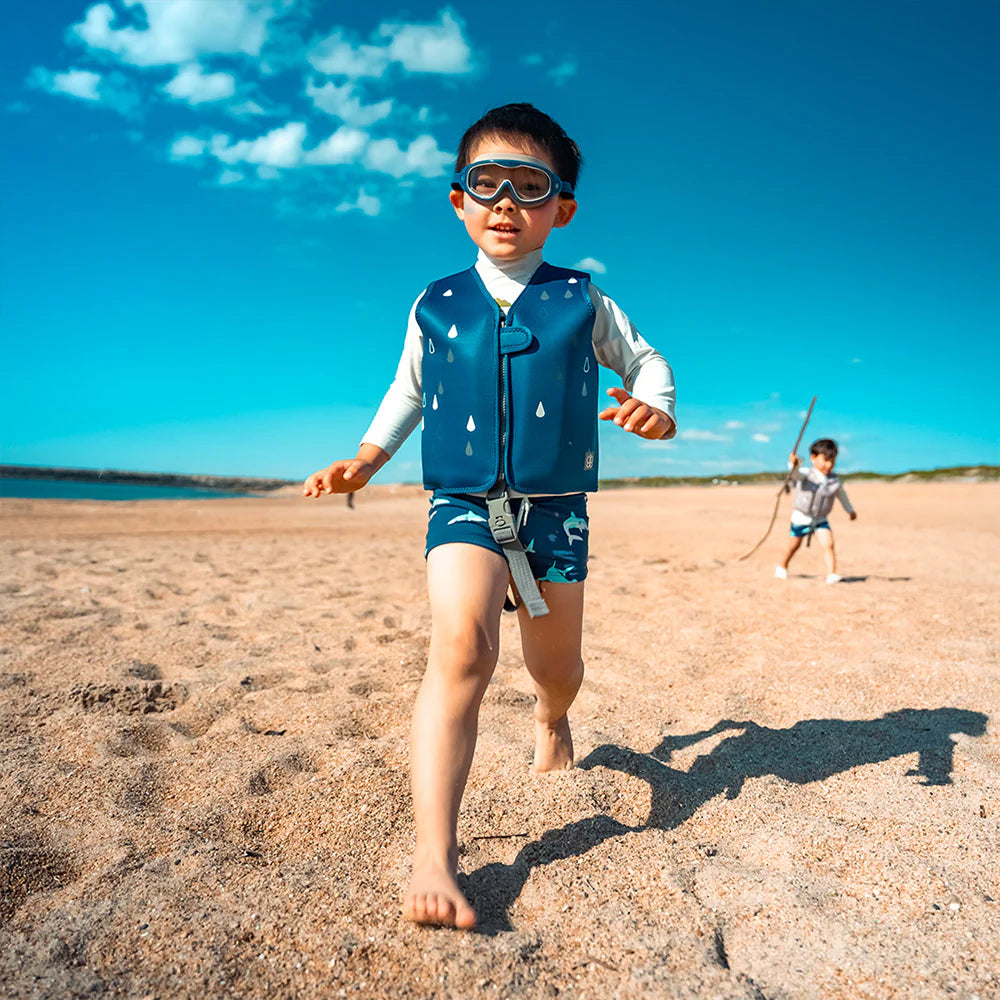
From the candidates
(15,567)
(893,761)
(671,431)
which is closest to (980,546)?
(893,761)

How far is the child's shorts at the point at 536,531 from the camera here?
2.12 m

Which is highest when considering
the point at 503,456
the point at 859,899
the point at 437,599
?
the point at 503,456

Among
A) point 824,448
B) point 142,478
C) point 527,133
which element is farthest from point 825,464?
point 142,478

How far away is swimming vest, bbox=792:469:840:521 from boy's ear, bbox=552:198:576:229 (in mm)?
6299

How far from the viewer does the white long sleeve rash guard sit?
2320mm

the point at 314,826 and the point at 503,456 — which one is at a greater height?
the point at 503,456

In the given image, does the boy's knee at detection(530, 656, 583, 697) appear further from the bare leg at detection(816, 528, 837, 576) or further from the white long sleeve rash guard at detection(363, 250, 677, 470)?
the bare leg at detection(816, 528, 837, 576)

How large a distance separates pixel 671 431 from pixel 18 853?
2.19m

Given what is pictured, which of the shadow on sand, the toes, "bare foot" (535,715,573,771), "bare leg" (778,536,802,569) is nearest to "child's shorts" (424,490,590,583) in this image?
"bare foot" (535,715,573,771)

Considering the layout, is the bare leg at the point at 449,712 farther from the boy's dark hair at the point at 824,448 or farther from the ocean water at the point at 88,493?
the ocean water at the point at 88,493

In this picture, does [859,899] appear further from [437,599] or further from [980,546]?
[980,546]

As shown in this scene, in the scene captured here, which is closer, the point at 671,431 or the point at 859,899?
the point at 859,899

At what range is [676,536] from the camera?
13.5 m

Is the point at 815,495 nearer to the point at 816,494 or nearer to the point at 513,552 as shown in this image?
the point at 816,494
